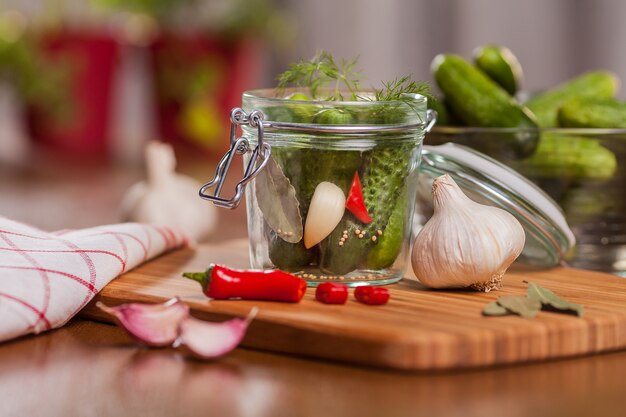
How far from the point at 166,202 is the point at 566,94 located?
62 centimetres

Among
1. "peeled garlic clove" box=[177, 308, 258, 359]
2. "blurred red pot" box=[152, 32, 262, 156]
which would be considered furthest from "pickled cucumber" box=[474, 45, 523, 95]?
"blurred red pot" box=[152, 32, 262, 156]

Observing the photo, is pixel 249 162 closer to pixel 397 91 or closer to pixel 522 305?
pixel 397 91

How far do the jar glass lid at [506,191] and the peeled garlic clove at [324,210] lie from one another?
0.65ft

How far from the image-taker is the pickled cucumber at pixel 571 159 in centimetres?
130

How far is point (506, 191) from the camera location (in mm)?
1170

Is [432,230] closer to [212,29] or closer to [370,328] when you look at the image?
[370,328]

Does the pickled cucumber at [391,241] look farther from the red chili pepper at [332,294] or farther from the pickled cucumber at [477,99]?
the pickled cucumber at [477,99]

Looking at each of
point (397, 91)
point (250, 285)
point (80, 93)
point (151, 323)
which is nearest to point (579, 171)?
point (397, 91)

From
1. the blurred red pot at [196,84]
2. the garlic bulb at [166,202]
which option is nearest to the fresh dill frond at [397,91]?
the garlic bulb at [166,202]

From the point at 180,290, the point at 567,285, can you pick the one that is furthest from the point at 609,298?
the point at 180,290

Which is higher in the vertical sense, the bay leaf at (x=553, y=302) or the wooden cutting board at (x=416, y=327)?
the bay leaf at (x=553, y=302)

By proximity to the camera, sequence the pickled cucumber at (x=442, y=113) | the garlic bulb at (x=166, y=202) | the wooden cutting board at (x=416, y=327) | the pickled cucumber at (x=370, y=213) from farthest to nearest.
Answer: the garlic bulb at (x=166, y=202) → the pickled cucumber at (x=442, y=113) → the pickled cucumber at (x=370, y=213) → the wooden cutting board at (x=416, y=327)

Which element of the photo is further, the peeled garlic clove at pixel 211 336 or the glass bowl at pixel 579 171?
the glass bowl at pixel 579 171

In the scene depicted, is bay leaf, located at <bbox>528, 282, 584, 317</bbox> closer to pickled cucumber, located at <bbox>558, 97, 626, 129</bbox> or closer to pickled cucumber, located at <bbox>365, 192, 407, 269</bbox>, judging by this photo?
pickled cucumber, located at <bbox>365, 192, 407, 269</bbox>
